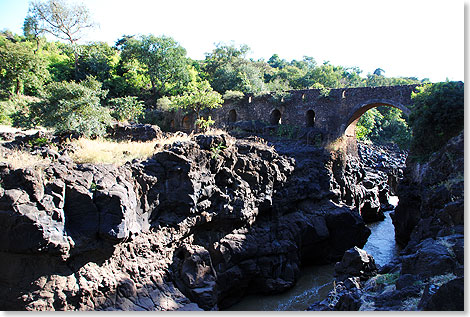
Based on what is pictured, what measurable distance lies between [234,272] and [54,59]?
28381 millimetres

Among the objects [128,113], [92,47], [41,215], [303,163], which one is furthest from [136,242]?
[92,47]

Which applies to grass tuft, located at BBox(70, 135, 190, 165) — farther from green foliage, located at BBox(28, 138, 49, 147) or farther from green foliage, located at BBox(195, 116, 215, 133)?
green foliage, located at BBox(195, 116, 215, 133)

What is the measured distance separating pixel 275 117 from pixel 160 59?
11.5m

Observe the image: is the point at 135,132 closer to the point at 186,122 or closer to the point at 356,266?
the point at 186,122

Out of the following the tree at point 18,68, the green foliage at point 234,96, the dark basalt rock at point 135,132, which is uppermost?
the tree at point 18,68

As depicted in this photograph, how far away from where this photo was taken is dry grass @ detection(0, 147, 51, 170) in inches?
297

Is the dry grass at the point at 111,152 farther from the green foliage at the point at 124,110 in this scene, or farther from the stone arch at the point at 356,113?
the stone arch at the point at 356,113

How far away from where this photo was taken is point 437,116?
12.1 meters

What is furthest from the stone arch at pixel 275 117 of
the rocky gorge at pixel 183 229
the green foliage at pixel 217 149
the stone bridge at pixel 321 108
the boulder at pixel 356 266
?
the boulder at pixel 356 266

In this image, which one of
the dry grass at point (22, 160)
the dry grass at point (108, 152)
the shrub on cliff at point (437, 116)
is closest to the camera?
the dry grass at point (22, 160)

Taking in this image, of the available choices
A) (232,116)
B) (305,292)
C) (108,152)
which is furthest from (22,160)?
(232,116)

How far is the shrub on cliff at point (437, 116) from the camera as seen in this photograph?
38.4ft

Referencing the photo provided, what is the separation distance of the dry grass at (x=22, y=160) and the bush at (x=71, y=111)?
4651mm

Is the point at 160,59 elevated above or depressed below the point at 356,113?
above
